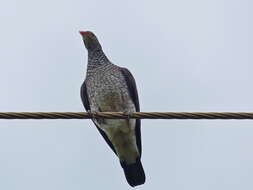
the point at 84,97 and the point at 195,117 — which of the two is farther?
the point at 84,97

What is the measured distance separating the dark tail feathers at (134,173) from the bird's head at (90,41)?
1.65m

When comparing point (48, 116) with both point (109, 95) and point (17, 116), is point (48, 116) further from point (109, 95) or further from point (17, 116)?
point (109, 95)

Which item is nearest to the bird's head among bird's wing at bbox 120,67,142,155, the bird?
the bird

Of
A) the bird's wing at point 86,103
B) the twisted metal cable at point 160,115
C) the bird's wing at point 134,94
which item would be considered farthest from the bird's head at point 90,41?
the twisted metal cable at point 160,115

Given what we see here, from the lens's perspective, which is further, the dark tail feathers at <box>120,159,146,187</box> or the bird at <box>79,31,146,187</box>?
the dark tail feathers at <box>120,159,146,187</box>

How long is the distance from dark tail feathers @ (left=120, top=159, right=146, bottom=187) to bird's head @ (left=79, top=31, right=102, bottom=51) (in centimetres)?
165

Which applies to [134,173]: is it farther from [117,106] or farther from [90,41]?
[90,41]

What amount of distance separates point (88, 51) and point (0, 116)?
3.94 meters

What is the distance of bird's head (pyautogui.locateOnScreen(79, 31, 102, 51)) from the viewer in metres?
11.2

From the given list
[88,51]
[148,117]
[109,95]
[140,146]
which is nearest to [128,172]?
[140,146]

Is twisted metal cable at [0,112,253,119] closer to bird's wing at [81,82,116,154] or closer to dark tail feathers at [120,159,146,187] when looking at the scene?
dark tail feathers at [120,159,146,187]

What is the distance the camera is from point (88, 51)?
1121cm

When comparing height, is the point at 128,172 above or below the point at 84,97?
below

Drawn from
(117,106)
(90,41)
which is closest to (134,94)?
(117,106)
